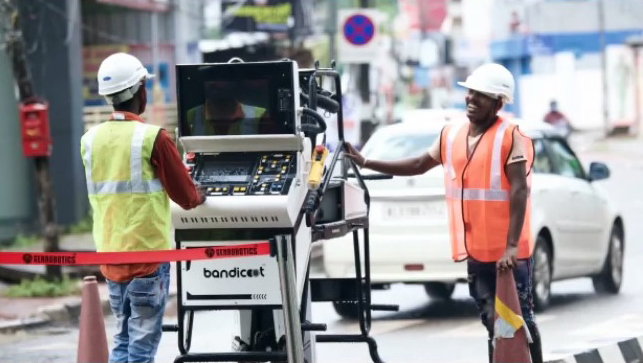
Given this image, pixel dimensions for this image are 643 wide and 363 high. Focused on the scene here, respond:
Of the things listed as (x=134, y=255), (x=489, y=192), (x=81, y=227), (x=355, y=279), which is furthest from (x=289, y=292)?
(x=81, y=227)

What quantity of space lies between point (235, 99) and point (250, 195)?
23.0 inches

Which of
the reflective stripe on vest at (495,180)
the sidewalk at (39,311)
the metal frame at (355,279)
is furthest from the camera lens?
the sidewalk at (39,311)

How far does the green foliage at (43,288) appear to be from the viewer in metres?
15.2

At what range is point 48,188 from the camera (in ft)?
51.4

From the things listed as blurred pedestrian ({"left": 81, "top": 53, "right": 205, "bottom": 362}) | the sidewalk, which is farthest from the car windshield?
blurred pedestrian ({"left": 81, "top": 53, "right": 205, "bottom": 362})

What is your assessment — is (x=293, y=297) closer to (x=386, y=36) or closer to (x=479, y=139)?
(x=479, y=139)

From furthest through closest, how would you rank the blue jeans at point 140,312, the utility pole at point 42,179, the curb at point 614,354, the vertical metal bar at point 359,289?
the utility pole at point 42,179 < the curb at point 614,354 < the vertical metal bar at point 359,289 < the blue jeans at point 140,312

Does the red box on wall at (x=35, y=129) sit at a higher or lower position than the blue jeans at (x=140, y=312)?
Result: higher

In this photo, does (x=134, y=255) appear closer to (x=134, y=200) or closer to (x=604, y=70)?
(x=134, y=200)

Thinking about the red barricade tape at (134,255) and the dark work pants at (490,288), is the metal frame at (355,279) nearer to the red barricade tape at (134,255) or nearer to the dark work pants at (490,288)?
the dark work pants at (490,288)

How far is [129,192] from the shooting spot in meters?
7.25

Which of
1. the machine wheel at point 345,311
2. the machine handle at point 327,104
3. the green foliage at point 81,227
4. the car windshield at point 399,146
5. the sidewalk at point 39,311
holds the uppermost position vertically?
the machine handle at point 327,104

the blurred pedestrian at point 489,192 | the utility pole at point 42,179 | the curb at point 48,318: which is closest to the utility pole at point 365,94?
the utility pole at point 42,179

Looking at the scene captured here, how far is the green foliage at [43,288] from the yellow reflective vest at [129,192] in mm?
8045
